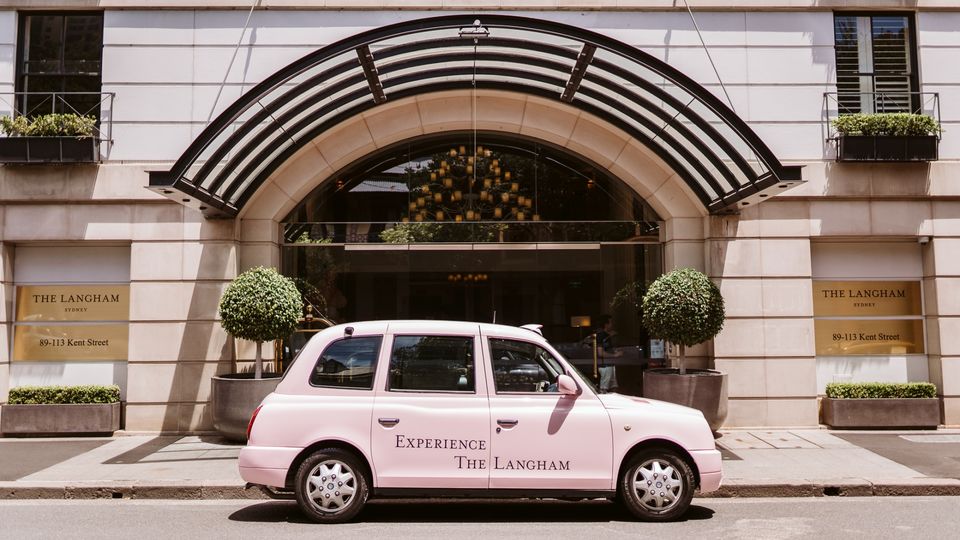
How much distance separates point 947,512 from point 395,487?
5481mm

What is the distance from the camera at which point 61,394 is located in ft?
38.3

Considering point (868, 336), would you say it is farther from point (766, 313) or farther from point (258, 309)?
point (258, 309)

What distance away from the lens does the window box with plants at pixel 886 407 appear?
11.9 meters

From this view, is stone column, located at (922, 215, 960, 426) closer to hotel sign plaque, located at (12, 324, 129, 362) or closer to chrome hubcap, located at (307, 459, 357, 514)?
chrome hubcap, located at (307, 459, 357, 514)

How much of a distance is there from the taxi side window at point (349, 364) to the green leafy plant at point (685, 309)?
5492mm

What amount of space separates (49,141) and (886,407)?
1427 cm

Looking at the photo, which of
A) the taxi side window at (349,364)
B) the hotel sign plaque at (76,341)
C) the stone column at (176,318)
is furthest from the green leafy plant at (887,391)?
the hotel sign plaque at (76,341)

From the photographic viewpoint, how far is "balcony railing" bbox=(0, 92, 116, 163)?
39.0ft

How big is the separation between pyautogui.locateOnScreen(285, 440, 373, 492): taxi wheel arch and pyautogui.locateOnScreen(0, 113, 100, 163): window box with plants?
780 centimetres

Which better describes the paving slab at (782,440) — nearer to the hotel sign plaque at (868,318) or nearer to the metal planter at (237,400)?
the hotel sign plaque at (868,318)

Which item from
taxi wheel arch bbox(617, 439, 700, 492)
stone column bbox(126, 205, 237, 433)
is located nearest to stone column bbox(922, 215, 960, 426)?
taxi wheel arch bbox(617, 439, 700, 492)

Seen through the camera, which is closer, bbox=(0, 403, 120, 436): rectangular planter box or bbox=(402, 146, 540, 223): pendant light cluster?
bbox=(0, 403, 120, 436): rectangular planter box

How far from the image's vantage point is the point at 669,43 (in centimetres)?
1259

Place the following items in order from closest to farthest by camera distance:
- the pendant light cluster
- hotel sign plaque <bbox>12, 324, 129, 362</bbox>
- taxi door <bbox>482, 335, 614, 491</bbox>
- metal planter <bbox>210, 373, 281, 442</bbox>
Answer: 1. taxi door <bbox>482, 335, 614, 491</bbox>
2. metal planter <bbox>210, 373, 281, 442</bbox>
3. hotel sign plaque <bbox>12, 324, 129, 362</bbox>
4. the pendant light cluster
